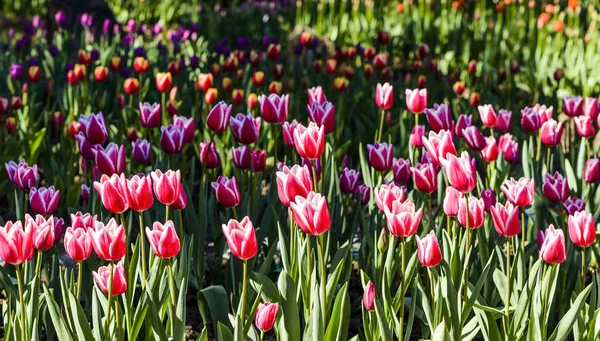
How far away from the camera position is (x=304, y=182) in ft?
6.07

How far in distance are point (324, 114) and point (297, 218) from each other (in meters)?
0.93

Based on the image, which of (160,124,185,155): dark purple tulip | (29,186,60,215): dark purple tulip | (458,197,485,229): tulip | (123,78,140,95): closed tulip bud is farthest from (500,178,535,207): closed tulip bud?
(123,78,140,95): closed tulip bud

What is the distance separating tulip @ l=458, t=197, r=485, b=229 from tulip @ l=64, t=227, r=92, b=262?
0.92 metres

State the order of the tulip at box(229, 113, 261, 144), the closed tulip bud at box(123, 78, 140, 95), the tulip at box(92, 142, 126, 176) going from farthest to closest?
1. the closed tulip bud at box(123, 78, 140, 95)
2. the tulip at box(229, 113, 261, 144)
3. the tulip at box(92, 142, 126, 176)

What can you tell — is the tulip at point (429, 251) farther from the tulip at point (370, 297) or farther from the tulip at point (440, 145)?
the tulip at point (440, 145)

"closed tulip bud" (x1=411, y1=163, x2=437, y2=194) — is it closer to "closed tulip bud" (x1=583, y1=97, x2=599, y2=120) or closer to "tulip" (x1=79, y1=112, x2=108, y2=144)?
"tulip" (x1=79, y1=112, x2=108, y2=144)

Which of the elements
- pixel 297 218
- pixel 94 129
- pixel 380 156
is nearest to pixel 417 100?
pixel 380 156

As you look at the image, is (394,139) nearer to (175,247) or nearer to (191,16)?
(175,247)

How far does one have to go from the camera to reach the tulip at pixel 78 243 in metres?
1.73

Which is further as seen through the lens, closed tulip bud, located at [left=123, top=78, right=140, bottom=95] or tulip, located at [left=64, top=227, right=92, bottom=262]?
closed tulip bud, located at [left=123, top=78, right=140, bottom=95]

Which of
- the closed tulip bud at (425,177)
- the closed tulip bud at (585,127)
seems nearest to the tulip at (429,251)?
the closed tulip bud at (425,177)

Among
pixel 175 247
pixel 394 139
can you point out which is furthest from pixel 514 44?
pixel 175 247

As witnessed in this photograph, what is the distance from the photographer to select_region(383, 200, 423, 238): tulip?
1.80m

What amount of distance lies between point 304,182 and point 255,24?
21.7 feet
